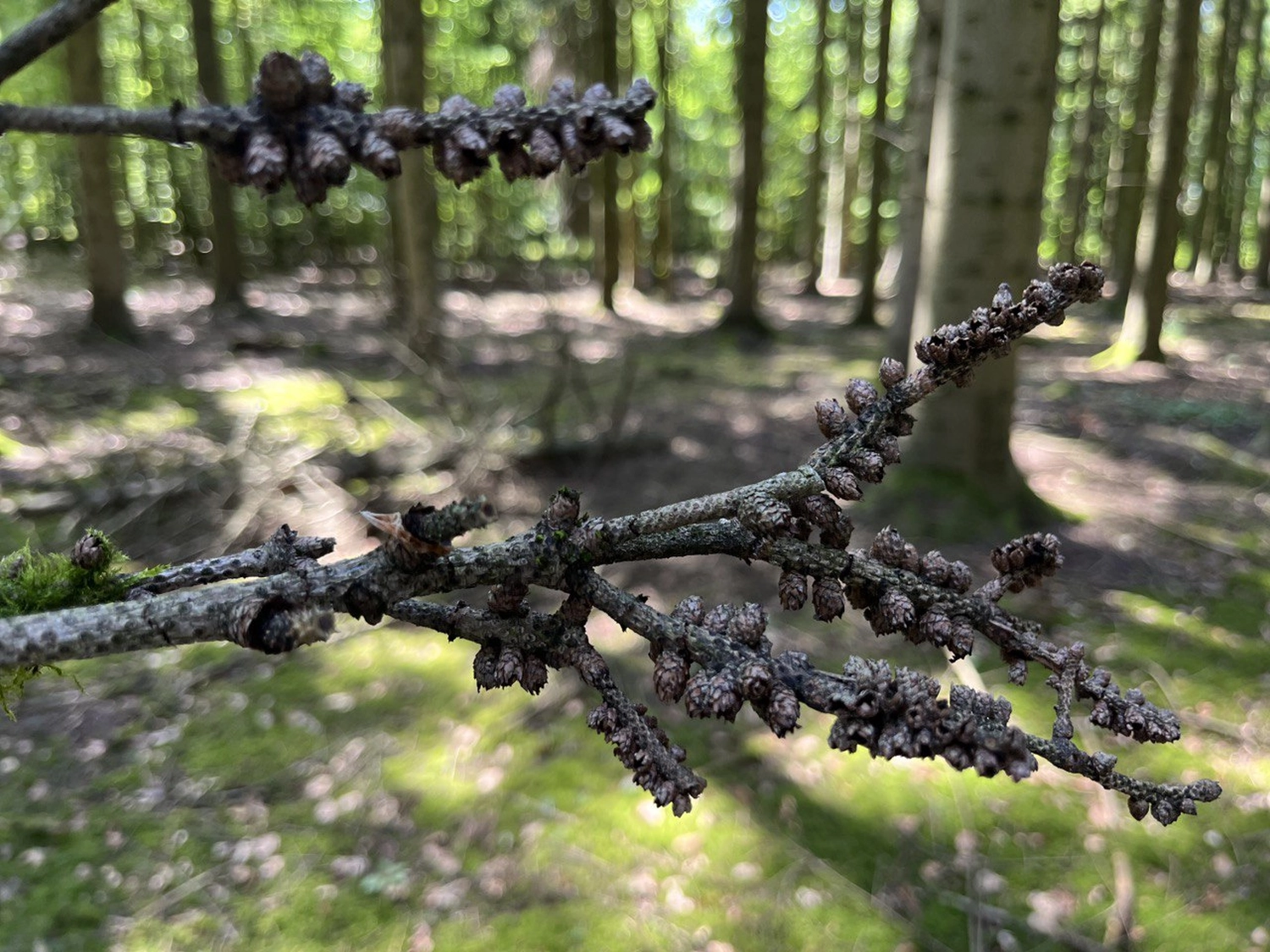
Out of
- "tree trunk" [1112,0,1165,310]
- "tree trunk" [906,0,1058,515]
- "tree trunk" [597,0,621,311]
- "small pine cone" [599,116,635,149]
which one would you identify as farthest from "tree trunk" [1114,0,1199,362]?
"small pine cone" [599,116,635,149]

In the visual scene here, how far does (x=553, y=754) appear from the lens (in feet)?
16.1

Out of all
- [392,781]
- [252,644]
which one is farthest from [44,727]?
[252,644]

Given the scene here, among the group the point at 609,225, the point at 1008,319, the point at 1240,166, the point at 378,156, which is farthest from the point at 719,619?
the point at 1240,166

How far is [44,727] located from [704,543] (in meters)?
5.96

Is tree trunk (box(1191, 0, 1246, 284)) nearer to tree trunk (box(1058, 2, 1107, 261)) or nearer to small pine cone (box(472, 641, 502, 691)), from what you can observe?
tree trunk (box(1058, 2, 1107, 261))

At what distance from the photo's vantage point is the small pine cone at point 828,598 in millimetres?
939

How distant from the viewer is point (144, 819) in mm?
4477

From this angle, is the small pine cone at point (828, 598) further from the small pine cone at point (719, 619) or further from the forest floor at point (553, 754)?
the forest floor at point (553, 754)

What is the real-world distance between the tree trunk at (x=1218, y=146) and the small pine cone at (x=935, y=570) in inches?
846

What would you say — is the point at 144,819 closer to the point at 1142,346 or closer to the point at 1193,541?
the point at 1193,541

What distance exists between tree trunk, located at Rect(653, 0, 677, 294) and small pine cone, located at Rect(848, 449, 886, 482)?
18547mm

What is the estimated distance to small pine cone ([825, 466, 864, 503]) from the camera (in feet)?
2.98

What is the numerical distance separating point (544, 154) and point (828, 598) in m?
0.64

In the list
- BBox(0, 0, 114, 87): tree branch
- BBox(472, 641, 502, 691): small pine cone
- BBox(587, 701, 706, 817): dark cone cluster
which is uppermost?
BBox(0, 0, 114, 87): tree branch
